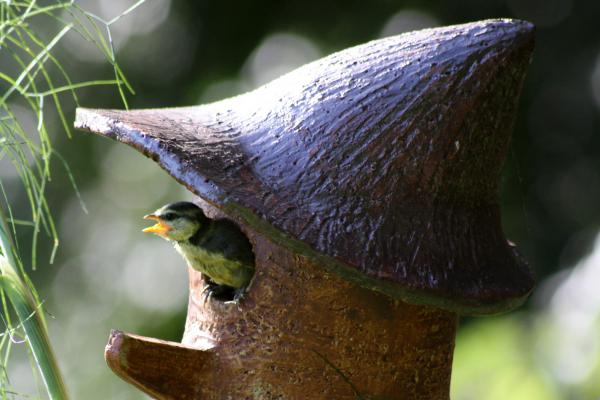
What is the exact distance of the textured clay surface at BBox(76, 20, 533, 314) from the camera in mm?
2035

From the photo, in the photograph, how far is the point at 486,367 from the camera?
438cm

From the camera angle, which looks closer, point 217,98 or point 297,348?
point 297,348

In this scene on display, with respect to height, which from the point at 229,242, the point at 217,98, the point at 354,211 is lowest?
the point at 217,98

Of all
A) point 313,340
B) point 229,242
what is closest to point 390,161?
point 313,340

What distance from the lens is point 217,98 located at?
17.8ft

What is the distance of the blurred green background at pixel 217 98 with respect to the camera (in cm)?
525

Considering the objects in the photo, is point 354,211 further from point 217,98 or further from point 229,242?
point 217,98

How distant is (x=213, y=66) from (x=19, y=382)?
2051mm

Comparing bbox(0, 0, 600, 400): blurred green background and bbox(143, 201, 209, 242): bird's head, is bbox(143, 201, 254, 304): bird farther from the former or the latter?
bbox(0, 0, 600, 400): blurred green background

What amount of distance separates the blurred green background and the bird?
7.94ft

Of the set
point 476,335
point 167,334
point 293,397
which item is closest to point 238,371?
point 293,397

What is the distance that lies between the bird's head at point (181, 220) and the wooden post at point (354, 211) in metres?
0.23

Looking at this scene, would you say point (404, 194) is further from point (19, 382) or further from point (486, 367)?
point (19, 382)

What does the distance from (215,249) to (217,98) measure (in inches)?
119
